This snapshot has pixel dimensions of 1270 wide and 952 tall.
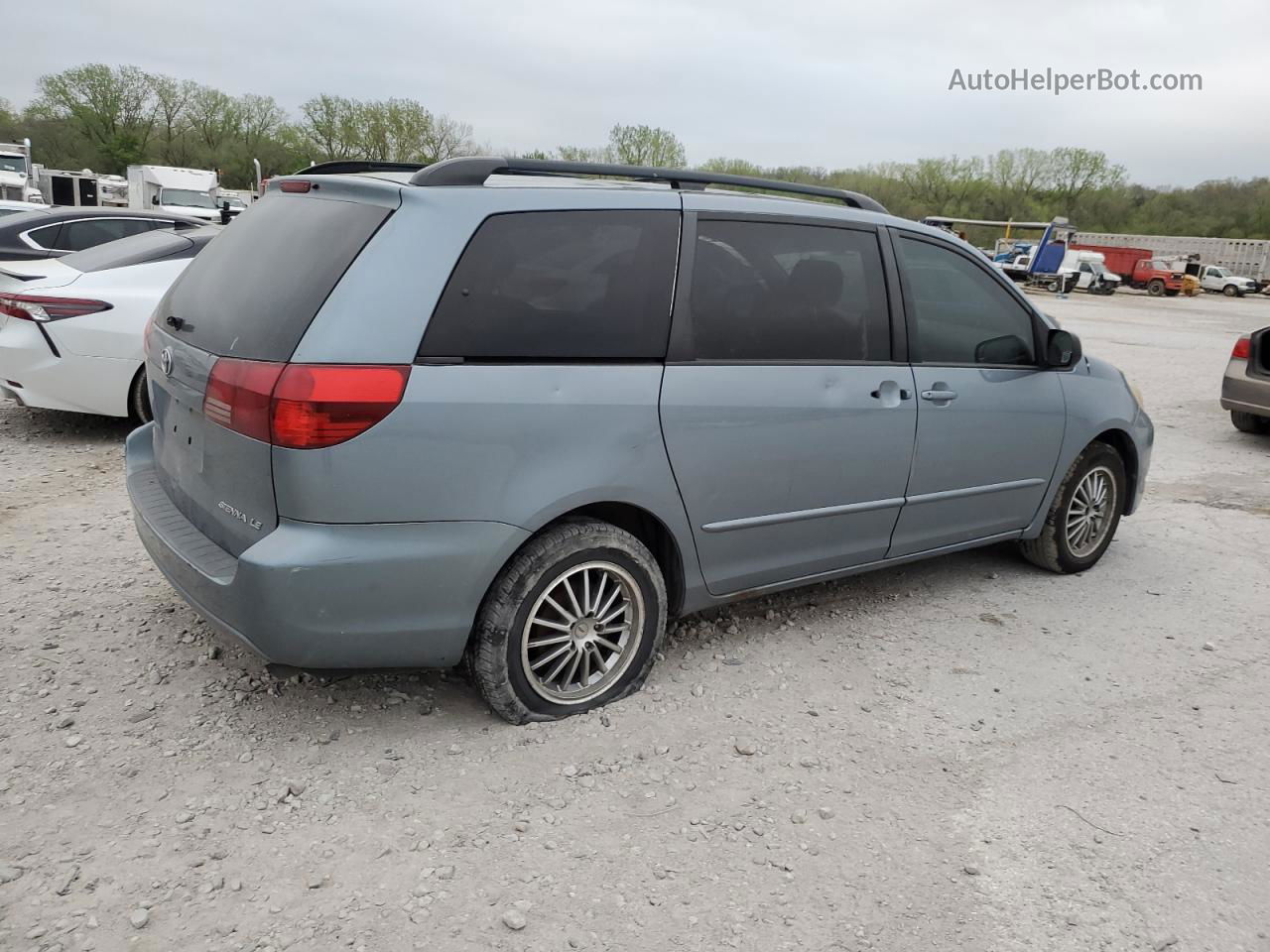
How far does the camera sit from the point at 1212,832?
2.90 m

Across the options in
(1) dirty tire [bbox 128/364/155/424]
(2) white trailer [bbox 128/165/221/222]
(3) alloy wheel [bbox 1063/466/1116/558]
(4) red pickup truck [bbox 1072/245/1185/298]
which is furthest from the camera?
(4) red pickup truck [bbox 1072/245/1185/298]

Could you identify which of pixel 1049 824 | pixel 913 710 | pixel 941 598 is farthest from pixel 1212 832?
pixel 941 598

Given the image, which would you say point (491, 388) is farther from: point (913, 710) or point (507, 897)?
point (913, 710)

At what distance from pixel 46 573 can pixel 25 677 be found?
1130mm

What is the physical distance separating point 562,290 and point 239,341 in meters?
0.99

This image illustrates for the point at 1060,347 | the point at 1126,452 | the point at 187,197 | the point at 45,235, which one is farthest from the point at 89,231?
the point at 187,197

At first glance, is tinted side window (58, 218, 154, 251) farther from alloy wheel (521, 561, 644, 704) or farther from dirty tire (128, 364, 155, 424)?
alloy wheel (521, 561, 644, 704)

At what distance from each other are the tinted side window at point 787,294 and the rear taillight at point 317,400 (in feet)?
3.75

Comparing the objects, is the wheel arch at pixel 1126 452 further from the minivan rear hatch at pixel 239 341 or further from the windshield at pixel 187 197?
the windshield at pixel 187 197

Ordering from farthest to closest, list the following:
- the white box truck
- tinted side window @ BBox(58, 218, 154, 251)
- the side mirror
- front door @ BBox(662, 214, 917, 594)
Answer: the white box truck → tinted side window @ BBox(58, 218, 154, 251) → the side mirror → front door @ BBox(662, 214, 917, 594)

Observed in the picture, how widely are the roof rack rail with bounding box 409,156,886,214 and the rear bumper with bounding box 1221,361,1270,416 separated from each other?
258 inches

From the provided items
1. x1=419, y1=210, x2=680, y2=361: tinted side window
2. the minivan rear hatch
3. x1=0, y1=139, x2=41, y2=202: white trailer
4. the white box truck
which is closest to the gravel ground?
the minivan rear hatch

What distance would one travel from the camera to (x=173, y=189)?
32281mm

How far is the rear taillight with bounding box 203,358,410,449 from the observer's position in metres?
2.70
